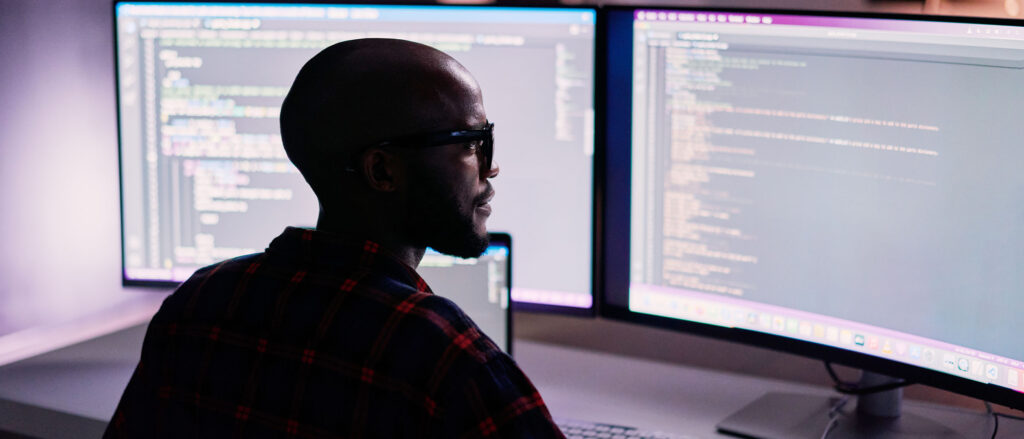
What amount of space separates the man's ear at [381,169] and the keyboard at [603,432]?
15.6 inches

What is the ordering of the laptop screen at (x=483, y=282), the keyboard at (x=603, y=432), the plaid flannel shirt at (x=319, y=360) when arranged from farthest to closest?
the laptop screen at (x=483, y=282) → the keyboard at (x=603, y=432) → the plaid flannel shirt at (x=319, y=360)

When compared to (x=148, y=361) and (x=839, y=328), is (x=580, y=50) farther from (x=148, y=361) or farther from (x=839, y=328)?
(x=148, y=361)

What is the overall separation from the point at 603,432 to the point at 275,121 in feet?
1.97

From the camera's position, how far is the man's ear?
0.76 m

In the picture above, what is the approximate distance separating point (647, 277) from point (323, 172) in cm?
54

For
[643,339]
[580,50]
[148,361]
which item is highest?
[580,50]

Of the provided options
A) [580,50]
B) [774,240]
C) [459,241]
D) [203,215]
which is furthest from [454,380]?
[203,215]

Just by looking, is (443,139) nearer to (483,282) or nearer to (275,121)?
(483,282)

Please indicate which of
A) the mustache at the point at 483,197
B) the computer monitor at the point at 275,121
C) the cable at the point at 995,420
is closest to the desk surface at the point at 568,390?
the cable at the point at 995,420

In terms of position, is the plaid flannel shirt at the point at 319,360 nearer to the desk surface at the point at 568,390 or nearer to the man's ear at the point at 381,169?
the man's ear at the point at 381,169

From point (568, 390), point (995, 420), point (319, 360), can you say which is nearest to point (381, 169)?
point (319, 360)

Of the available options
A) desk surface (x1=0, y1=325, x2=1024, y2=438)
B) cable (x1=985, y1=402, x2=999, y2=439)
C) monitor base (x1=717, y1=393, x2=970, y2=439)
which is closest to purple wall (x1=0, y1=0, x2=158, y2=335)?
desk surface (x1=0, y1=325, x2=1024, y2=438)

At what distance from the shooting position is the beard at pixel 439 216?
2.59ft

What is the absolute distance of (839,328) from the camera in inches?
41.7
